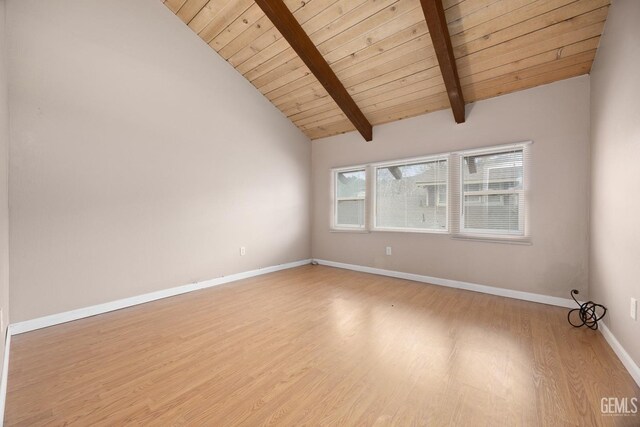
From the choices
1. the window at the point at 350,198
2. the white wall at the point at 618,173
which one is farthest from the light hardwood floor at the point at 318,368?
the window at the point at 350,198

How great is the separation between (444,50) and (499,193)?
180cm

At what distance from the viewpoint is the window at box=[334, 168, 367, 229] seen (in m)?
4.62

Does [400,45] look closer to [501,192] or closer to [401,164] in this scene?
[401,164]

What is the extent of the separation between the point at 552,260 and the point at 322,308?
8.55 ft

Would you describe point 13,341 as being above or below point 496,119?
below

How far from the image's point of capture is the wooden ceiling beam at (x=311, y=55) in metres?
2.75

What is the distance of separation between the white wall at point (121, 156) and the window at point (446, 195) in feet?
5.89

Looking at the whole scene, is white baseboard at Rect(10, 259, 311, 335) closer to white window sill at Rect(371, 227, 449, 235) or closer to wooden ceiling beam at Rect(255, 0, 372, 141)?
white window sill at Rect(371, 227, 449, 235)

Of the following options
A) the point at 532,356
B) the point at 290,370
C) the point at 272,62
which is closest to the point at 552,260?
the point at 532,356

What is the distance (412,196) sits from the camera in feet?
13.1

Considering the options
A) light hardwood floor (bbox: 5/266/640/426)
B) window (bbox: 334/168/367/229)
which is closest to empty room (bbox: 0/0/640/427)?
light hardwood floor (bbox: 5/266/640/426)

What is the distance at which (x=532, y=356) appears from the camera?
185 centimetres

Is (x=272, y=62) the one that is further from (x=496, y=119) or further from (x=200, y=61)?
(x=496, y=119)

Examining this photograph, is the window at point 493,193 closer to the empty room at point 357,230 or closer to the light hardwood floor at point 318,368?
the empty room at point 357,230
